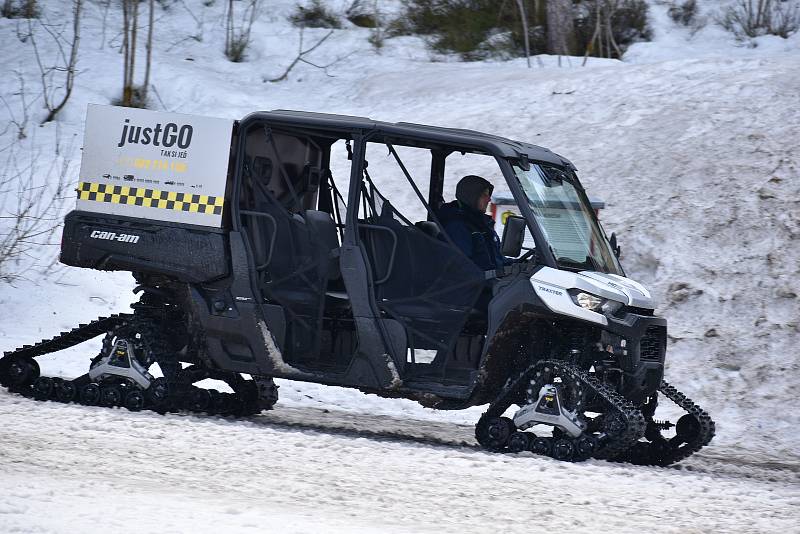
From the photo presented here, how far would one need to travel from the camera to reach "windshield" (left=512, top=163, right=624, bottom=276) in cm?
916

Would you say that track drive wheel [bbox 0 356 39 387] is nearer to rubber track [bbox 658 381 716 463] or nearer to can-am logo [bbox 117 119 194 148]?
can-am logo [bbox 117 119 194 148]

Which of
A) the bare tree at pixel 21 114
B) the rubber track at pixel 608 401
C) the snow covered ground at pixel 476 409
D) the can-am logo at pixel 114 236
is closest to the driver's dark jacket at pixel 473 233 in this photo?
the rubber track at pixel 608 401

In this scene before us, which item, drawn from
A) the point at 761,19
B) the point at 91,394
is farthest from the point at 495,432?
the point at 761,19

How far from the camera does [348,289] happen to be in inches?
369

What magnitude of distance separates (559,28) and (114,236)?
45.7ft

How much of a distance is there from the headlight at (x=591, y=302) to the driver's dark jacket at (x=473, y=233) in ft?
2.47

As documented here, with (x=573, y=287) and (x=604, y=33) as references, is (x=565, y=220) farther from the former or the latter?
(x=604, y=33)

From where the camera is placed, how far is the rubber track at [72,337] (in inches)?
403

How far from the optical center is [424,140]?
30.9 ft

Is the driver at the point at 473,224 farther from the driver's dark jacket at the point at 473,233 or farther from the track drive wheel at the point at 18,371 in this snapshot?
the track drive wheel at the point at 18,371

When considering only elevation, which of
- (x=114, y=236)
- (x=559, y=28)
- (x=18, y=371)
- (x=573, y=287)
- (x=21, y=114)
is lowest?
(x=18, y=371)

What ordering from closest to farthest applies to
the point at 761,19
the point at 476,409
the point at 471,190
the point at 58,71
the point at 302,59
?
the point at 471,190 → the point at 476,409 → the point at 58,71 → the point at 302,59 → the point at 761,19

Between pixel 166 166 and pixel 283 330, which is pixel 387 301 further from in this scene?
pixel 166 166

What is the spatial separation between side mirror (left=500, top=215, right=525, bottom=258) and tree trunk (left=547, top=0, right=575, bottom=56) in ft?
46.3
